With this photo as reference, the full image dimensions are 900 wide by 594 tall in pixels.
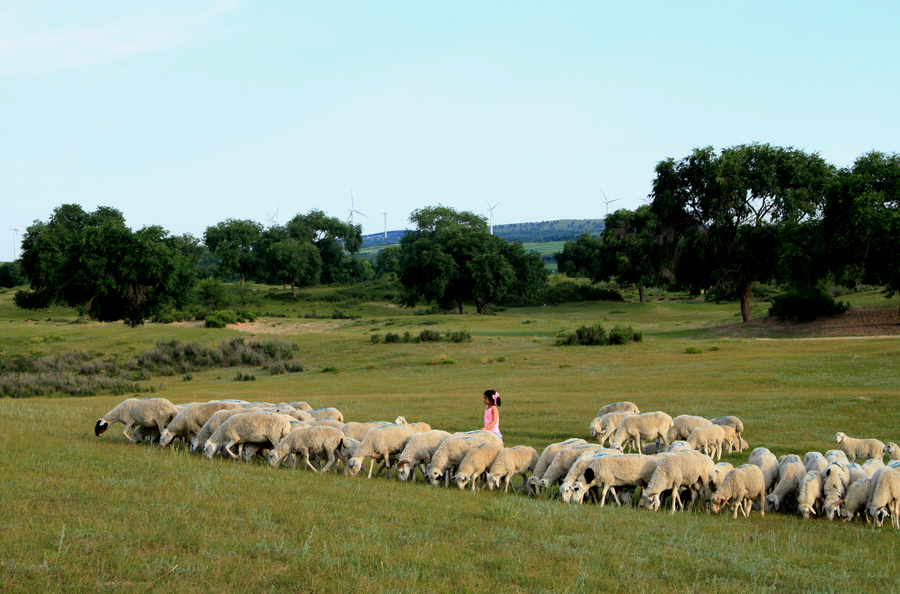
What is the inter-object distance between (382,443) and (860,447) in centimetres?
944

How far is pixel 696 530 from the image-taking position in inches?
348

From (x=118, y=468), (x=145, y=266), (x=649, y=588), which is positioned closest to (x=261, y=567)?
(x=649, y=588)

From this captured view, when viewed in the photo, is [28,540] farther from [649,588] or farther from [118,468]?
[649,588]

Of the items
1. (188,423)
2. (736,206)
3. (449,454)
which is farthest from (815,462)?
(736,206)

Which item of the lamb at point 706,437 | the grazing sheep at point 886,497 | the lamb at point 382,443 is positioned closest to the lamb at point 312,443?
the lamb at point 382,443

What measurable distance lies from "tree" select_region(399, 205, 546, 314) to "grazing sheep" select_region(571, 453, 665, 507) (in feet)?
197

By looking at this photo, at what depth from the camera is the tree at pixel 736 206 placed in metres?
50.0

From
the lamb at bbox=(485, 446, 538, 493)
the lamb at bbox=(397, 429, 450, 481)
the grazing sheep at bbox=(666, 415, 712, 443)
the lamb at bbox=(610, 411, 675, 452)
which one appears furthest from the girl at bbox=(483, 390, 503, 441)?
the grazing sheep at bbox=(666, 415, 712, 443)

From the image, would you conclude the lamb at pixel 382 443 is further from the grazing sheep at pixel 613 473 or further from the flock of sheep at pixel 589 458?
the grazing sheep at pixel 613 473

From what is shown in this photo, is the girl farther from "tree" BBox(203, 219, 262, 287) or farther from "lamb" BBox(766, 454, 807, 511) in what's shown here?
"tree" BBox(203, 219, 262, 287)

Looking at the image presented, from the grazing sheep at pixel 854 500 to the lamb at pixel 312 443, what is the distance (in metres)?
8.18

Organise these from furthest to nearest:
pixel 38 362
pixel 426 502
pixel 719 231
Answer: pixel 719 231, pixel 38 362, pixel 426 502

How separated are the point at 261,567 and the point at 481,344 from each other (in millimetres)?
36126

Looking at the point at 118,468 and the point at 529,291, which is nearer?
the point at 118,468
